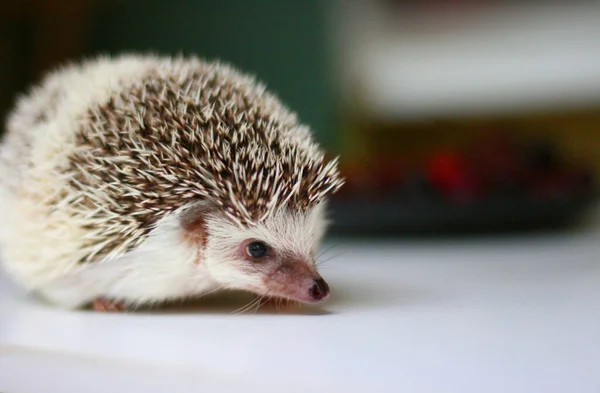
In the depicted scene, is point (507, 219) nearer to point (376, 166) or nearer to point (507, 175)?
point (507, 175)

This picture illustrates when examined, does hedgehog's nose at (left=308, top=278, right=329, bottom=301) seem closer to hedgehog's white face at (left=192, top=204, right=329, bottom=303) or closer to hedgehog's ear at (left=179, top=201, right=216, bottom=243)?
hedgehog's white face at (left=192, top=204, right=329, bottom=303)

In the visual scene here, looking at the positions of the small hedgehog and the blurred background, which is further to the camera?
the blurred background

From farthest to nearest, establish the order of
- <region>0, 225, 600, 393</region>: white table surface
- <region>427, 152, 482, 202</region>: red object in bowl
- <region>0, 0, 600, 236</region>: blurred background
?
<region>0, 0, 600, 236</region>: blurred background, <region>427, 152, 482, 202</region>: red object in bowl, <region>0, 225, 600, 393</region>: white table surface

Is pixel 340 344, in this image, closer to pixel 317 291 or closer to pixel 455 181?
pixel 317 291

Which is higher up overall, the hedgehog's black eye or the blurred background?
the blurred background

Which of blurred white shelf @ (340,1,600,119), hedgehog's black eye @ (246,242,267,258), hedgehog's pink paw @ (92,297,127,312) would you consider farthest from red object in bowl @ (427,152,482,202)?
blurred white shelf @ (340,1,600,119)

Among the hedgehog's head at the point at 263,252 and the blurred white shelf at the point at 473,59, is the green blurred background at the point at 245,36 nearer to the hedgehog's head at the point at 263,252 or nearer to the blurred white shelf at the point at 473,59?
the blurred white shelf at the point at 473,59

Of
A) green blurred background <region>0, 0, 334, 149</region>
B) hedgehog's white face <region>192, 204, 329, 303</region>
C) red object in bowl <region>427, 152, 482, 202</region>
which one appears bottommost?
hedgehog's white face <region>192, 204, 329, 303</region>

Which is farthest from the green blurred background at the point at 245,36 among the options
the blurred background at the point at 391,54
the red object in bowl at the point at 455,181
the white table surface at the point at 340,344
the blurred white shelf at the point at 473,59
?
the white table surface at the point at 340,344

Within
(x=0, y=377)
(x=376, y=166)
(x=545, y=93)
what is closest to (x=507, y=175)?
(x=376, y=166)
